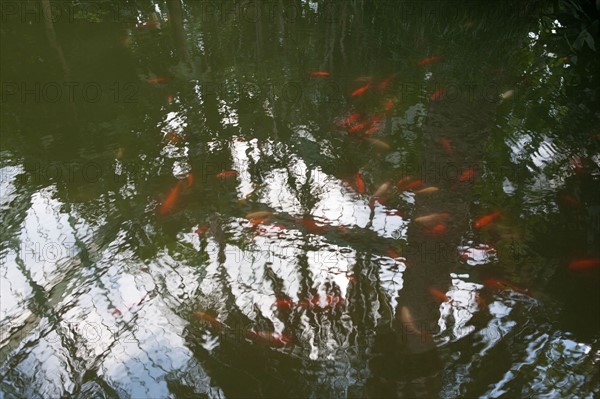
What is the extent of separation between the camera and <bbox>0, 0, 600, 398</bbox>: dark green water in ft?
9.80

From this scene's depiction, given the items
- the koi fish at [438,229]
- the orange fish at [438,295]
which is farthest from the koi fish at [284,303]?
the koi fish at [438,229]

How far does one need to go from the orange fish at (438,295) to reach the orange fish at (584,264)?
0.87 metres

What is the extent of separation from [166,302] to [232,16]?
5.79 m

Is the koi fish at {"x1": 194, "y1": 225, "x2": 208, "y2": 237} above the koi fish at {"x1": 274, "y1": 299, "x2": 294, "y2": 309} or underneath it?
above

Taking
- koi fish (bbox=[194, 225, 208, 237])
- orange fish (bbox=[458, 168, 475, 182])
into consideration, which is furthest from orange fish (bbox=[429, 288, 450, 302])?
koi fish (bbox=[194, 225, 208, 237])

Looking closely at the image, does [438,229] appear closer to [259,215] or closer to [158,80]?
[259,215]

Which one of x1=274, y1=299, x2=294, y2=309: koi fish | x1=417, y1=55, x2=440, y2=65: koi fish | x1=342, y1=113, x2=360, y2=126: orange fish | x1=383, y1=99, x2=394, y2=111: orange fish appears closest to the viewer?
x1=274, y1=299, x2=294, y2=309: koi fish

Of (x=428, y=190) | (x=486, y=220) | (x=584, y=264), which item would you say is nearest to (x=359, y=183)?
(x=428, y=190)

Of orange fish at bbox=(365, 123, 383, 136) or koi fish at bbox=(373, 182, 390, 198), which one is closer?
koi fish at bbox=(373, 182, 390, 198)

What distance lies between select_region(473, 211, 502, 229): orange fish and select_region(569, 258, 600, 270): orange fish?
23.2 inches

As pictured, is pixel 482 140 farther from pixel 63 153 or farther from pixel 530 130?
pixel 63 153

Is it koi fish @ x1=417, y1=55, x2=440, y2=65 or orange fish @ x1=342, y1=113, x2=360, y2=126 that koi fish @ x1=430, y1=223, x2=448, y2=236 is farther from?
koi fish @ x1=417, y1=55, x2=440, y2=65

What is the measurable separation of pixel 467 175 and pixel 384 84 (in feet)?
6.35

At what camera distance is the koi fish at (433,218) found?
3.93 metres
